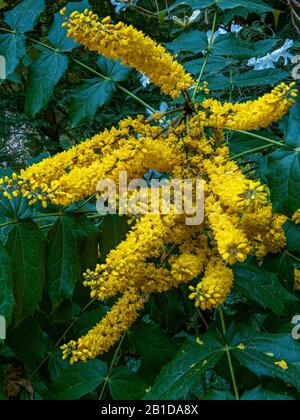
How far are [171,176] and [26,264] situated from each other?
20.8 inches

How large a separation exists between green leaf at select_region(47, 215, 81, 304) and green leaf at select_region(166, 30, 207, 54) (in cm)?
96

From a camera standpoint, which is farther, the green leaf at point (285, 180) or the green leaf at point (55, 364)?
the green leaf at point (55, 364)

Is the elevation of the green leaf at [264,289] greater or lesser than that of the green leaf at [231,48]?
lesser

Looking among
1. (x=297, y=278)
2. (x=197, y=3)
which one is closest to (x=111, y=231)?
(x=297, y=278)

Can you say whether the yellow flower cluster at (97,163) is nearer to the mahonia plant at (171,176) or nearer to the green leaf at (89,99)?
the mahonia plant at (171,176)

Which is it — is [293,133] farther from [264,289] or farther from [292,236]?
[264,289]

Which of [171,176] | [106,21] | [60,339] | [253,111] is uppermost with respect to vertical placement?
[106,21]

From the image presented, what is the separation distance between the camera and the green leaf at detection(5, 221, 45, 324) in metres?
1.69

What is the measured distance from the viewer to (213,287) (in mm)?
1487

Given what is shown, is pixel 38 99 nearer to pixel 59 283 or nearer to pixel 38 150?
pixel 59 283

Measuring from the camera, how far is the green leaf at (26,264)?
5.54 ft

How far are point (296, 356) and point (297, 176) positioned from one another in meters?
0.53

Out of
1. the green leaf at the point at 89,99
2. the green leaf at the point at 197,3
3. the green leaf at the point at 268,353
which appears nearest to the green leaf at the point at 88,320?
the green leaf at the point at 268,353

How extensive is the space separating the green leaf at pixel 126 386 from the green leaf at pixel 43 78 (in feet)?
3.15
